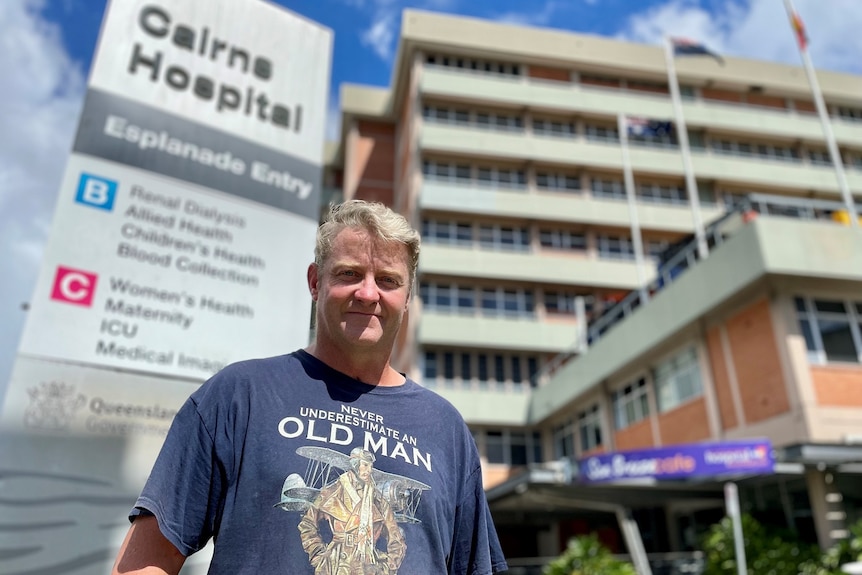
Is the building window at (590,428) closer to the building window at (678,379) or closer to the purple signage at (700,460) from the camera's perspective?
the building window at (678,379)

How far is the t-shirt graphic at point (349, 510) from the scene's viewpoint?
1.53m

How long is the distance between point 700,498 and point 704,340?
14.6ft

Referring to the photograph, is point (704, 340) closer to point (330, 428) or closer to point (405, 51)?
point (330, 428)

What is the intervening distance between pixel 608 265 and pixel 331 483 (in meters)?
33.1

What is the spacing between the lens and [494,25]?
36.9 m

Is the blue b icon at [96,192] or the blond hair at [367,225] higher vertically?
the blue b icon at [96,192]

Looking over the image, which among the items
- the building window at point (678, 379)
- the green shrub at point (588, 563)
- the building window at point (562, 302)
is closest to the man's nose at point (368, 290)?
the green shrub at point (588, 563)

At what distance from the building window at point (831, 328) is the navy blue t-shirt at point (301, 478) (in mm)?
16013

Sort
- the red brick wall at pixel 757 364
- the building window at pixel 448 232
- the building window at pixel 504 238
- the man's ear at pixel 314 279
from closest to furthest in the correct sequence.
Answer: the man's ear at pixel 314 279 < the red brick wall at pixel 757 364 < the building window at pixel 448 232 < the building window at pixel 504 238

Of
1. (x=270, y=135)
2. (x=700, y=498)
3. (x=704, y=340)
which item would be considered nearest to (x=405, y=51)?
(x=704, y=340)

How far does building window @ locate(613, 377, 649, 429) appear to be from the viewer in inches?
847

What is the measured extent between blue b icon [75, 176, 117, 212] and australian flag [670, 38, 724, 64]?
2324 cm

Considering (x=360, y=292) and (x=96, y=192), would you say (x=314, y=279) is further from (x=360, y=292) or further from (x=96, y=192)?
(x=96, y=192)

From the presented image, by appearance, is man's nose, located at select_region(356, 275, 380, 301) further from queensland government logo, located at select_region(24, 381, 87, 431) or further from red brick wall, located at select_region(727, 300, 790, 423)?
red brick wall, located at select_region(727, 300, 790, 423)
